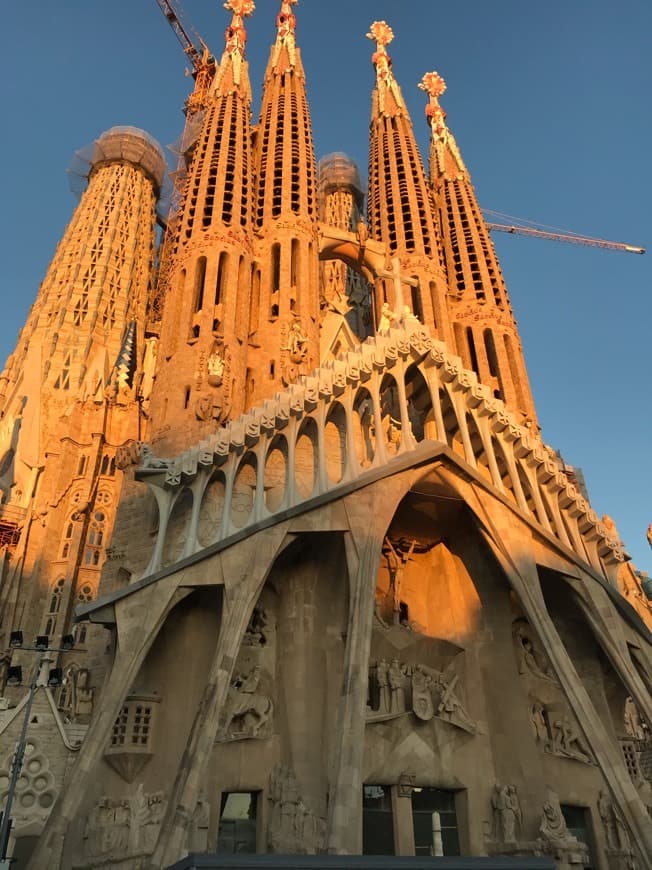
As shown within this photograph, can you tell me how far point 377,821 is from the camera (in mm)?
16812

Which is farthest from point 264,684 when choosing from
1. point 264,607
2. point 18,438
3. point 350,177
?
point 350,177

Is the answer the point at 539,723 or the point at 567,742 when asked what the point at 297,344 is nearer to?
the point at 539,723

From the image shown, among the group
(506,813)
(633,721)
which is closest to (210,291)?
(506,813)

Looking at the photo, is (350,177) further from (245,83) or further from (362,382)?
(362,382)

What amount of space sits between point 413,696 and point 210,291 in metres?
14.6

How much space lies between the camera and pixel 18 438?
28.8m

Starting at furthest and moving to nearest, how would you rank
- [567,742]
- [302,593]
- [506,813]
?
[567,742] < [302,593] < [506,813]

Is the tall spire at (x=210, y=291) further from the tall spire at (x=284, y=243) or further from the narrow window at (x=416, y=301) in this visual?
the narrow window at (x=416, y=301)

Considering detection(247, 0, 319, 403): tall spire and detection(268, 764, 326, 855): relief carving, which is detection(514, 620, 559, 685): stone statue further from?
detection(247, 0, 319, 403): tall spire

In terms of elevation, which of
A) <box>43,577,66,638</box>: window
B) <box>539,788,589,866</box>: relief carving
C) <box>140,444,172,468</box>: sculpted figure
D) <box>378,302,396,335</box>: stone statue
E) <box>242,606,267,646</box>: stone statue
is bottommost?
<box>539,788,589,866</box>: relief carving

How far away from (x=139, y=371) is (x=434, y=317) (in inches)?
532

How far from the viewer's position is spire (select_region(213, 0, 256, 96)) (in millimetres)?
33000

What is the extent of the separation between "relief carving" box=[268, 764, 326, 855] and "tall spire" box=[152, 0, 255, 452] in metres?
9.65

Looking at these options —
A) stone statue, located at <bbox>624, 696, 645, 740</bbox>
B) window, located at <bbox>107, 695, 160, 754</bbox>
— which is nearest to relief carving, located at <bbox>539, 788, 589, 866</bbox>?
window, located at <bbox>107, 695, 160, 754</bbox>
